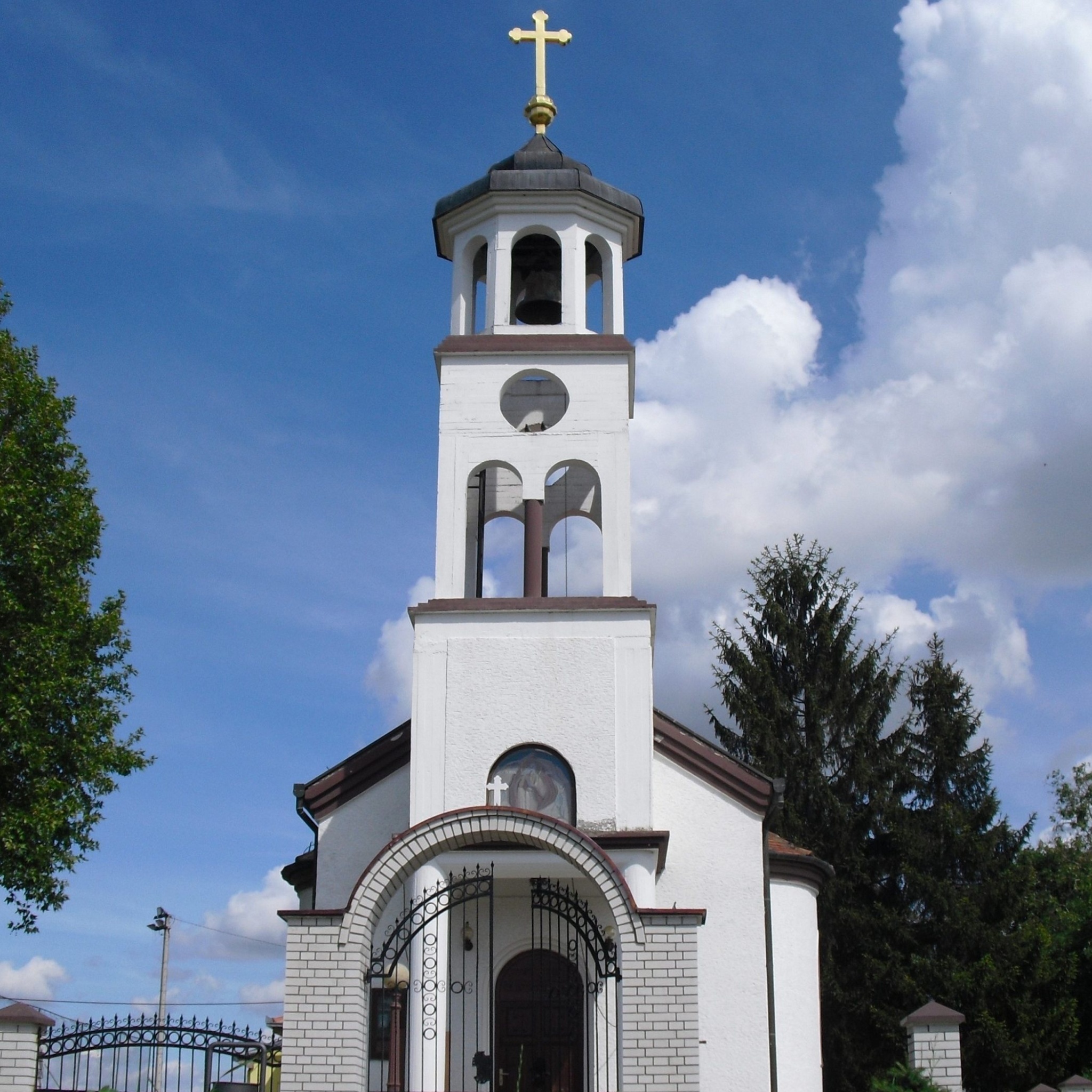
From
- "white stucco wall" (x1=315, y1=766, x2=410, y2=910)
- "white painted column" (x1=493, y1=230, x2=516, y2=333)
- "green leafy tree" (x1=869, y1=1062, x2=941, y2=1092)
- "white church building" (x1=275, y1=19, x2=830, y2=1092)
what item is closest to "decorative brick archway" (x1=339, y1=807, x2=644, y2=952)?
"white church building" (x1=275, y1=19, x2=830, y2=1092)

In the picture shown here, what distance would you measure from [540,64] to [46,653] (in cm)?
993

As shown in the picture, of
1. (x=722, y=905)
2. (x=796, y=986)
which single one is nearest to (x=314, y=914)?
(x=722, y=905)

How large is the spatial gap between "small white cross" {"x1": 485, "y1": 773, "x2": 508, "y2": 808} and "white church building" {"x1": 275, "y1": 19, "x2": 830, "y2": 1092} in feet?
0.12

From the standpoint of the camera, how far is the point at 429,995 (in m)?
13.8

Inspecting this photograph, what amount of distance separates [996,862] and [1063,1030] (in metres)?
3.55

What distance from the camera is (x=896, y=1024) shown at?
24078 millimetres

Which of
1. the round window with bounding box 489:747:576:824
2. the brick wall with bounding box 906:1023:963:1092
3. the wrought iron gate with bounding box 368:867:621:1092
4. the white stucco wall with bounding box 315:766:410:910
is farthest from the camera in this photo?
the white stucco wall with bounding box 315:766:410:910

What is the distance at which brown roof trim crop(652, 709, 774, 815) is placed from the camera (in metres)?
16.0

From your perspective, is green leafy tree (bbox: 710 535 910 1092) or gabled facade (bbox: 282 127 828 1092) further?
green leafy tree (bbox: 710 535 910 1092)

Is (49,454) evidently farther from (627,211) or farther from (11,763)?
(627,211)

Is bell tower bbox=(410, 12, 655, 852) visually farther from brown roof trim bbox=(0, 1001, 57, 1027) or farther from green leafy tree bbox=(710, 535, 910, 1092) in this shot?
green leafy tree bbox=(710, 535, 910, 1092)

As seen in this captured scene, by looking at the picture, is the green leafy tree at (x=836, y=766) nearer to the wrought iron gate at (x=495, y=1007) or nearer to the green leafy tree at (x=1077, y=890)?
the green leafy tree at (x=1077, y=890)

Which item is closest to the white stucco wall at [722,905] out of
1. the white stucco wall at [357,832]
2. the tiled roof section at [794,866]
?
the tiled roof section at [794,866]

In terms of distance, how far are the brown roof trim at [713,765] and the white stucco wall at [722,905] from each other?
96 mm
